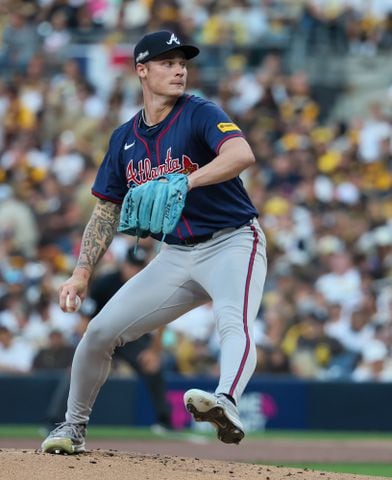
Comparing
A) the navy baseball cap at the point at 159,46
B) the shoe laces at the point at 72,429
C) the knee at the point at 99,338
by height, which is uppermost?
the navy baseball cap at the point at 159,46

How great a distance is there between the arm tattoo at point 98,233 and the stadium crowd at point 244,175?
590 cm

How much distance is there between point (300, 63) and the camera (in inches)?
637

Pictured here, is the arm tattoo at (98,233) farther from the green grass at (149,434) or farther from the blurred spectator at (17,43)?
the blurred spectator at (17,43)

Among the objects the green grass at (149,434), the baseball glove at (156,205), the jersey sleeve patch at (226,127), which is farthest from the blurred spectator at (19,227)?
the jersey sleeve patch at (226,127)

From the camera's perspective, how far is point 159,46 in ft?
18.3

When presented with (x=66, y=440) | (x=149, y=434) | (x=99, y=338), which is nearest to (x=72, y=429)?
(x=66, y=440)

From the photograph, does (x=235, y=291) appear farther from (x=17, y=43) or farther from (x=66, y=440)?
(x=17, y=43)

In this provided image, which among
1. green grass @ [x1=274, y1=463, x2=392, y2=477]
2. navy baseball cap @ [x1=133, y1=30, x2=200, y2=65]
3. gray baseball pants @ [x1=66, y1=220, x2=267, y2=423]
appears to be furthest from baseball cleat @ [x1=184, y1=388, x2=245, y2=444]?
green grass @ [x1=274, y1=463, x2=392, y2=477]

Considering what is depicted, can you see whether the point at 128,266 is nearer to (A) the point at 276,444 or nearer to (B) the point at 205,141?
(A) the point at 276,444

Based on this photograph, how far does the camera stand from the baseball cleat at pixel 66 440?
567cm

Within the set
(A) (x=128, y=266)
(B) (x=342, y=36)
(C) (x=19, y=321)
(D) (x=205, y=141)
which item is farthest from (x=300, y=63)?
(D) (x=205, y=141)

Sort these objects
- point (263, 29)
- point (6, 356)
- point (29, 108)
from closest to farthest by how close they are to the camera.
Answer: point (6, 356) → point (29, 108) → point (263, 29)

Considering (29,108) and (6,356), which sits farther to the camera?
(29,108)

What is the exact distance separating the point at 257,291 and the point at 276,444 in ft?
15.9
